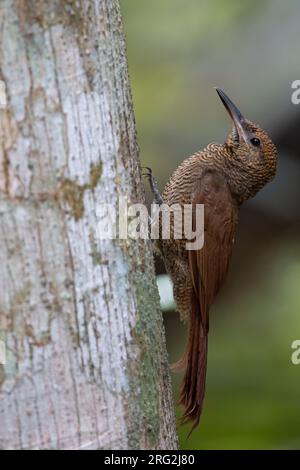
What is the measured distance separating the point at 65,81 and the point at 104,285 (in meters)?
0.51

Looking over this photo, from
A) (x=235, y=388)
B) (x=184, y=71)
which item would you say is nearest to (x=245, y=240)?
(x=184, y=71)

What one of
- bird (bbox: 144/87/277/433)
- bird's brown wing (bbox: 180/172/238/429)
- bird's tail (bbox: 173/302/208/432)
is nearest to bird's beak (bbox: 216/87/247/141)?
bird (bbox: 144/87/277/433)

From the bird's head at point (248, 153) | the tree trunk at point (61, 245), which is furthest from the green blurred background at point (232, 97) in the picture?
the tree trunk at point (61, 245)

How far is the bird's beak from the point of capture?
3826 millimetres

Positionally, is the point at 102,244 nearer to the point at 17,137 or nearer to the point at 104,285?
the point at 104,285

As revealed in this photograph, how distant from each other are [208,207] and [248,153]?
1.12ft

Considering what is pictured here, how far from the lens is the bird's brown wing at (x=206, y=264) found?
3.51m

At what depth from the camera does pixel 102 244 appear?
226 centimetres

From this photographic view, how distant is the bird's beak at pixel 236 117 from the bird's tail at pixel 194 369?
782mm

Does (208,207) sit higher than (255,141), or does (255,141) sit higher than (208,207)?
(255,141)

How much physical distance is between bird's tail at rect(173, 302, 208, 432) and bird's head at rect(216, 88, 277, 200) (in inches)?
25.3

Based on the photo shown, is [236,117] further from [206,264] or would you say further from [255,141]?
[206,264]

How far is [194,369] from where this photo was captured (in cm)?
351

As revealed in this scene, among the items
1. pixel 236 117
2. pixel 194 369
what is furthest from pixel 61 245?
pixel 236 117
